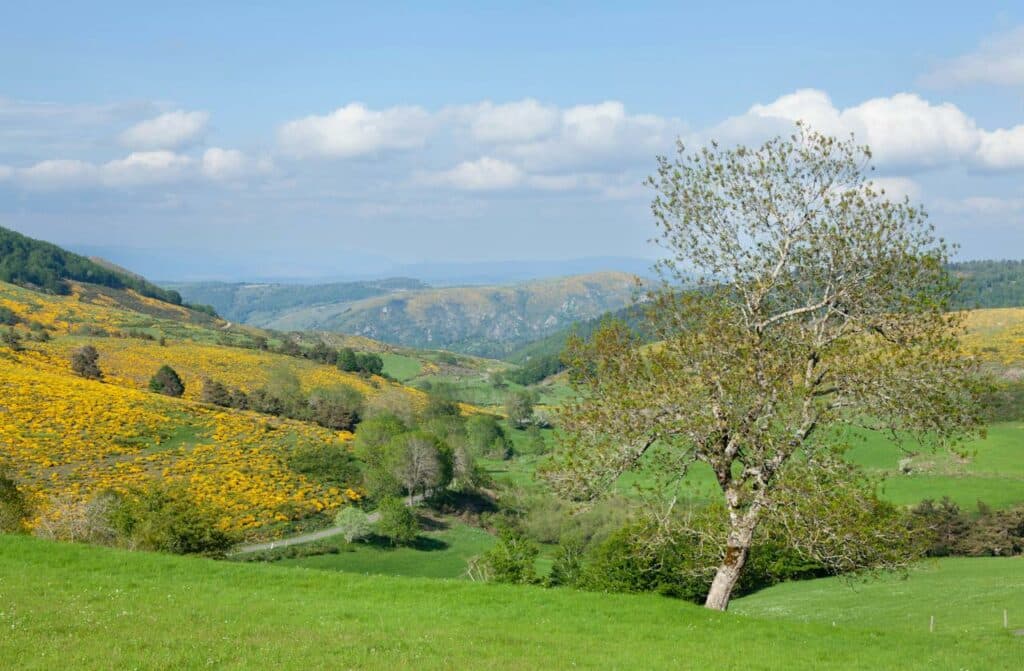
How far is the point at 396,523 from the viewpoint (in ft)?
259

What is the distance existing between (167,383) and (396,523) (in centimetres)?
4894

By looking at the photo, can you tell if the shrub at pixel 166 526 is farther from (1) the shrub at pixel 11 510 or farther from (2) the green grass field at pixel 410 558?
(2) the green grass field at pixel 410 558

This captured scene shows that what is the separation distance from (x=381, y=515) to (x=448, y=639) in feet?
206

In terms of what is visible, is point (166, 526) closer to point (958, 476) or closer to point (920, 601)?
point (920, 601)

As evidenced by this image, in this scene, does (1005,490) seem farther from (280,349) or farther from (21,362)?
(280,349)

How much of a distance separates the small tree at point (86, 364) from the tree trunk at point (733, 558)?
337 feet

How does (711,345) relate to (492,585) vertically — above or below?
above

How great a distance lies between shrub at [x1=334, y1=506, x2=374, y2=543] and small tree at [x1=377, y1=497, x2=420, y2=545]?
1869 millimetres

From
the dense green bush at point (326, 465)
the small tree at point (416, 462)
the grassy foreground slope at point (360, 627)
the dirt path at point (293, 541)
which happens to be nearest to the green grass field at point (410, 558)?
the dirt path at point (293, 541)

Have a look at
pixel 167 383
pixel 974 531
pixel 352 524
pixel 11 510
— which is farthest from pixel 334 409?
pixel 974 531

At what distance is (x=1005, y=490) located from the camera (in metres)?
84.8

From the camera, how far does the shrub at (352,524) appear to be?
75.1m

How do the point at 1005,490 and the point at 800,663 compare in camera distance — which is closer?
the point at 800,663

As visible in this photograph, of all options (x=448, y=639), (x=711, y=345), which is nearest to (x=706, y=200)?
(x=711, y=345)
